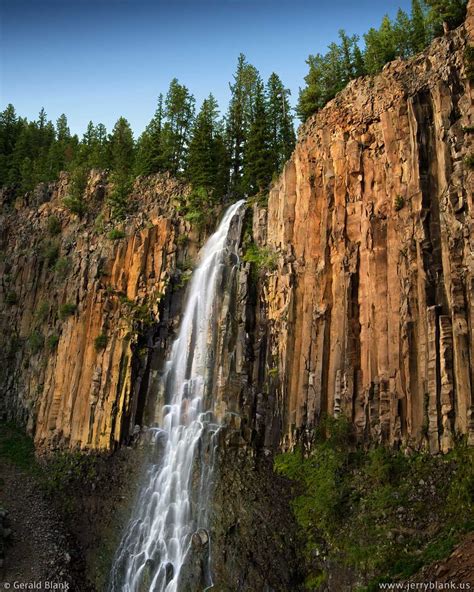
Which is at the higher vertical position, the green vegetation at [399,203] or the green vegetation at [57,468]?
the green vegetation at [399,203]

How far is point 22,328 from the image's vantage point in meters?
46.0

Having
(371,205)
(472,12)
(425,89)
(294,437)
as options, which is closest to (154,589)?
(294,437)

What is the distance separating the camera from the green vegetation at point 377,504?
19312 mm

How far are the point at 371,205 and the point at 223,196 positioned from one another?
1720cm

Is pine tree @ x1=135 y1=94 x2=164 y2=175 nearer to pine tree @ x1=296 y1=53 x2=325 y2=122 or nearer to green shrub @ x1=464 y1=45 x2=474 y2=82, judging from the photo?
pine tree @ x1=296 y1=53 x2=325 y2=122

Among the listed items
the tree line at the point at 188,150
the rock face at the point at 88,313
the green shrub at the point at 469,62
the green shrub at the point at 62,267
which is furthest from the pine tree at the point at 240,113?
the green shrub at the point at 469,62

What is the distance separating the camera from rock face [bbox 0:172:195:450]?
34625mm

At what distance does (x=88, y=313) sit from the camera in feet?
126

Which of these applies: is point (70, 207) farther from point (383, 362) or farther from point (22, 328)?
point (383, 362)

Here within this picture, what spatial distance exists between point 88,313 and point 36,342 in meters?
7.03

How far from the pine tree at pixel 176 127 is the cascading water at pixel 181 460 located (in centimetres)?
1603

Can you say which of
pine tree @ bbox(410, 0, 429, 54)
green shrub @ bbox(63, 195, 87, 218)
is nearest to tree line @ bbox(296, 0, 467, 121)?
pine tree @ bbox(410, 0, 429, 54)

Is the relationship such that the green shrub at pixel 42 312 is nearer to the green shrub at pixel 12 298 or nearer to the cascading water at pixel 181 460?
the green shrub at pixel 12 298

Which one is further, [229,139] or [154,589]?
[229,139]
